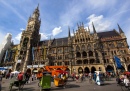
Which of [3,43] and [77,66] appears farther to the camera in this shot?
[3,43]

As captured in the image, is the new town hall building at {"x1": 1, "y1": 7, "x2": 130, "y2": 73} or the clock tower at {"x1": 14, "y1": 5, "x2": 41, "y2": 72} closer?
the new town hall building at {"x1": 1, "y1": 7, "x2": 130, "y2": 73}

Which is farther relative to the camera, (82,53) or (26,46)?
(26,46)

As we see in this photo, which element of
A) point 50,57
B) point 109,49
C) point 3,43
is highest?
point 3,43

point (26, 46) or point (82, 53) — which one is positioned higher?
point (26, 46)

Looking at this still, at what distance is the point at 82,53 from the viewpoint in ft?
137

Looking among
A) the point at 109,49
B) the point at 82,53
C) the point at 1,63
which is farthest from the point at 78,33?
the point at 1,63

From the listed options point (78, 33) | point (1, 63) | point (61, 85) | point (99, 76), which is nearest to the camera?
point (61, 85)

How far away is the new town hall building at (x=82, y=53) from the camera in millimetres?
38906

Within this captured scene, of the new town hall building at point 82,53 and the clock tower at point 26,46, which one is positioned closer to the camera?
the new town hall building at point 82,53

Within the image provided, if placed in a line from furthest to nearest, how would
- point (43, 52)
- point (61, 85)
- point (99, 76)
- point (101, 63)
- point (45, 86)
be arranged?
point (43, 52), point (101, 63), point (99, 76), point (61, 85), point (45, 86)

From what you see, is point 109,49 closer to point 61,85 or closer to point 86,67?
point 86,67

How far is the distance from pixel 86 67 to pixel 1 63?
4980 centimetres

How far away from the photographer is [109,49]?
136 ft

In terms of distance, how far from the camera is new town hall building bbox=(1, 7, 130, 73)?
128 ft
